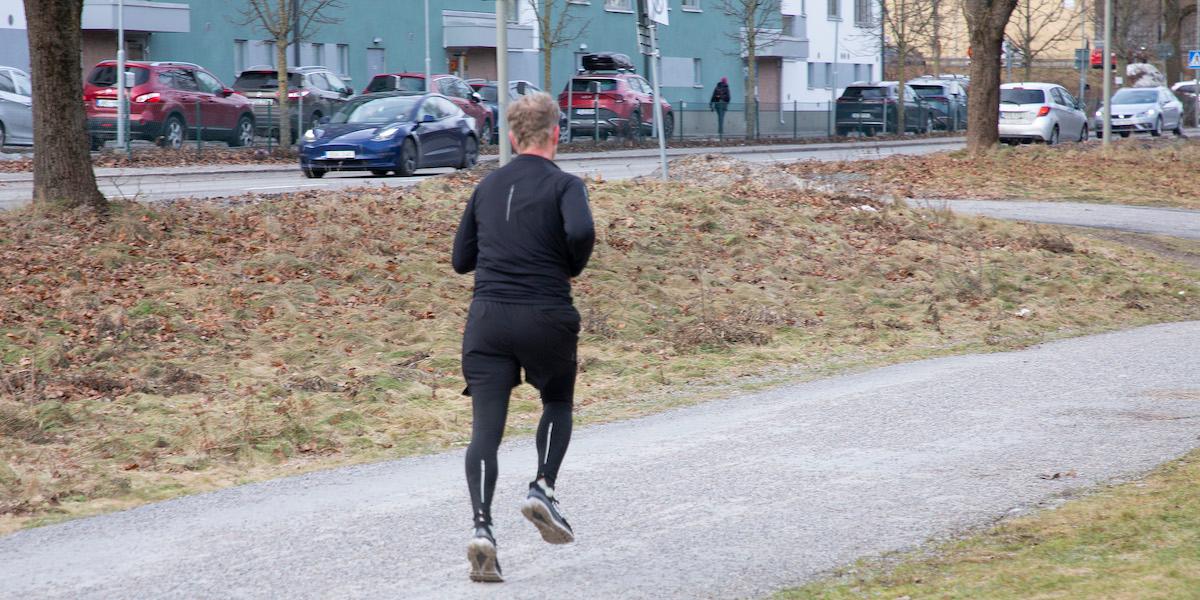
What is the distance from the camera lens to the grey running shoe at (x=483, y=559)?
529 cm

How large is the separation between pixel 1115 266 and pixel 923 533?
11351 millimetres

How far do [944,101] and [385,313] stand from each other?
48817 millimetres

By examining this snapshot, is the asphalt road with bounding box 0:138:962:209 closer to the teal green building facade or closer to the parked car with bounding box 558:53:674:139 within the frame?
the parked car with bounding box 558:53:674:139

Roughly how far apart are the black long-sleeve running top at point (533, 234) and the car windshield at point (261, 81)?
35995 millimetres

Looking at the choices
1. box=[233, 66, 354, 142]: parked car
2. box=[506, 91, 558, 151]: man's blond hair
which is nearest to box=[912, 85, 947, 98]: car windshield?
box=[233, 66, 354, 142]: parked car

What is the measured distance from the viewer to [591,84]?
140ft

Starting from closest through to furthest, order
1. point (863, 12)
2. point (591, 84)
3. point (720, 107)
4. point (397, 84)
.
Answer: point (397, 84) < point (591, 84) < point (720, 107) < point (863, 12)

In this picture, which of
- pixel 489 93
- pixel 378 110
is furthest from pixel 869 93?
pixel 378 110

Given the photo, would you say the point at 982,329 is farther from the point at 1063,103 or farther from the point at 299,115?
the point at 1063,103

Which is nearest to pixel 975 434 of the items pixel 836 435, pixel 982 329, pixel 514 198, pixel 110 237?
pixel 836 435

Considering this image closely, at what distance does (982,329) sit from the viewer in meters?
12.9

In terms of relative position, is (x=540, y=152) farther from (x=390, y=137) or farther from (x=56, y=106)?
(x=390, y=137)

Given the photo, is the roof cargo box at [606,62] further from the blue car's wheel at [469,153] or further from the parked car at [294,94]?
the blue car's wheel at [469,153]

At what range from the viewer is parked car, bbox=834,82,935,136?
176 ft
